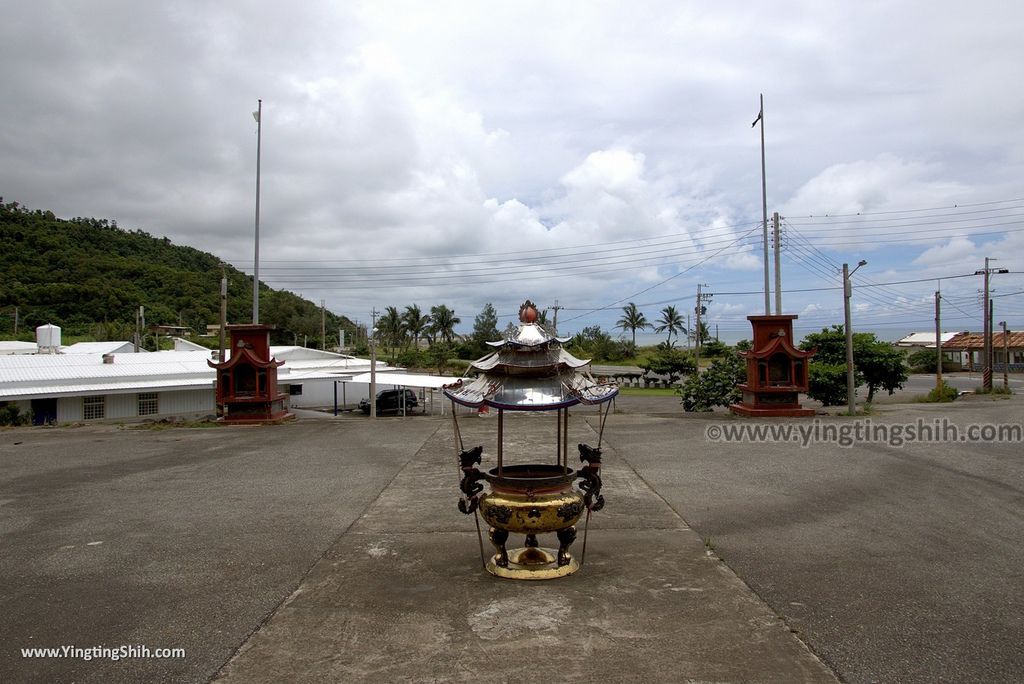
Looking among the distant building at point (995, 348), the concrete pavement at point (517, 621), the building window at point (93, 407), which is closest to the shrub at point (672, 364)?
the distant building at point (995, 348)

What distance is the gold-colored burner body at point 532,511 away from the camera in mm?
6023

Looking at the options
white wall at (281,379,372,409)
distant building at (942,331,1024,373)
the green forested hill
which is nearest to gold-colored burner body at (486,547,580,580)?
white wall at (281,379,372,409)

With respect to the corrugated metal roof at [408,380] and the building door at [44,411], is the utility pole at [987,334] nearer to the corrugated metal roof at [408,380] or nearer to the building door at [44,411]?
the corrugated metal roof at [408,380]

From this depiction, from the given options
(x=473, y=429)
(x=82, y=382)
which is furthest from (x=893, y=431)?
(x=82, y=382)

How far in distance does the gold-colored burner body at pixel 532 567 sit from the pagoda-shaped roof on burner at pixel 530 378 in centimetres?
145

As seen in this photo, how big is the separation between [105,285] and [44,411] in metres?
43.2

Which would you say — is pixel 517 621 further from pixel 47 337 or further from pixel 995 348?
pixel 995 348

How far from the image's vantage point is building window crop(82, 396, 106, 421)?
22984 mm

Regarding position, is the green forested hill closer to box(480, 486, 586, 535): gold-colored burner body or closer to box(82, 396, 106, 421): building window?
box(82, 396, 106, 421): building window

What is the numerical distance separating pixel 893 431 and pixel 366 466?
12113mm

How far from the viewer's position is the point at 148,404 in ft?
80.9

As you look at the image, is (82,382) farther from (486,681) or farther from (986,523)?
(986,523)

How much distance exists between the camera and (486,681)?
4.25m

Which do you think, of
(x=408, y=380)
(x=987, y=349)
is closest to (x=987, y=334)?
(x=987, y=349)
